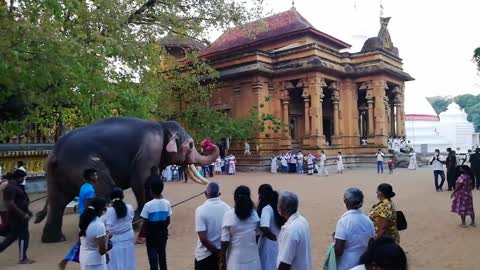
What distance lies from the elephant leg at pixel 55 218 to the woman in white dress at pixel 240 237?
5115mm

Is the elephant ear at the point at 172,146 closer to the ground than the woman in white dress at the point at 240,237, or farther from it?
farther from it

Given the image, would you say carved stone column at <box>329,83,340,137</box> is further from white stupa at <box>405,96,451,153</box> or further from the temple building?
white stupa at <box>405,96,451,153</box>

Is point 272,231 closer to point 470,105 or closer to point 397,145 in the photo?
point 397,145

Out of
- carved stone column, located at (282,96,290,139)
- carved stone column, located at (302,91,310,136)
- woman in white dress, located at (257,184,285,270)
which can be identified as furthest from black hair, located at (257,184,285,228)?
carved stone column, located at (302,91,310,136)

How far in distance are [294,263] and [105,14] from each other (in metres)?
11.1

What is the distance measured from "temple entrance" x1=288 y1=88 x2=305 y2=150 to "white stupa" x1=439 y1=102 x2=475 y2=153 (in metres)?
26.4

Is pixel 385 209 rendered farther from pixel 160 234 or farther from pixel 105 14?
pixel 105 14

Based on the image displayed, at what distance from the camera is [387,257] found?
2029 mm

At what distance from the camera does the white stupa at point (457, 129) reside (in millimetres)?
48156

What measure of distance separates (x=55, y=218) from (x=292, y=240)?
5.99 metres

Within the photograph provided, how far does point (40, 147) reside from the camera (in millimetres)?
16500

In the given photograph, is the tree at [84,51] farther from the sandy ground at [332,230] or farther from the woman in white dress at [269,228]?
the woman in white dress at [269,228]

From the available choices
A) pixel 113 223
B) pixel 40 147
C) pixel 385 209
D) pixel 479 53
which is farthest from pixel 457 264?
pixel 40 147

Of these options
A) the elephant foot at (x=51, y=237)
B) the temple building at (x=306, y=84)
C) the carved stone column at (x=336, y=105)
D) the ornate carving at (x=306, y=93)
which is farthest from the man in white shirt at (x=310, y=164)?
the elephant foot at (x=51, y=237)
